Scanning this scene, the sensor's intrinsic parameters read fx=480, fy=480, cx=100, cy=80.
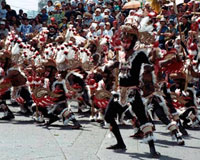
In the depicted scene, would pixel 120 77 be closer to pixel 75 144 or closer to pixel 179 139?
pixel 75 144

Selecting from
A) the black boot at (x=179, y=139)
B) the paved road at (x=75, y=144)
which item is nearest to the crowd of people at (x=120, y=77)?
the black boot at (x=179, y=139)

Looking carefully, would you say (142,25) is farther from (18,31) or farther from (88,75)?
(18,31)

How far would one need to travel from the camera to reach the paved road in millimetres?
6949

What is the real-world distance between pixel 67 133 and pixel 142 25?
110 inches

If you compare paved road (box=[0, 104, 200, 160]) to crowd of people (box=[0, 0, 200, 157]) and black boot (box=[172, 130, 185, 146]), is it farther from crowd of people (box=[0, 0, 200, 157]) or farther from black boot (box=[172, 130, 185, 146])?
crowd of people (box=[0, 0, 200, 157])

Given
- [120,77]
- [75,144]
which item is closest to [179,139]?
[120,77]

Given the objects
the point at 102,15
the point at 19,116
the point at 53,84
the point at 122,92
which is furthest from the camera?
the point at 102,15

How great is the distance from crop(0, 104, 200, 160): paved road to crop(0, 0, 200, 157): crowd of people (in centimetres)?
25

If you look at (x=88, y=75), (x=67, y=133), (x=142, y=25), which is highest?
(x=142, y=25)

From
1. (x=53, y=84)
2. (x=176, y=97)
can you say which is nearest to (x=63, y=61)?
(x=53, y=84)

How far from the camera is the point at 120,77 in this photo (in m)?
7.15

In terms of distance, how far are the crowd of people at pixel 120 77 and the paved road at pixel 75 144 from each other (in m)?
0.25

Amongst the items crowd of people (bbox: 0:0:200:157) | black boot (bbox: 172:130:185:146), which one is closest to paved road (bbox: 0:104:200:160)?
black boot (bbox: 172:130:185:146)

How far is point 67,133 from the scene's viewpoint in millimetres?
8852
